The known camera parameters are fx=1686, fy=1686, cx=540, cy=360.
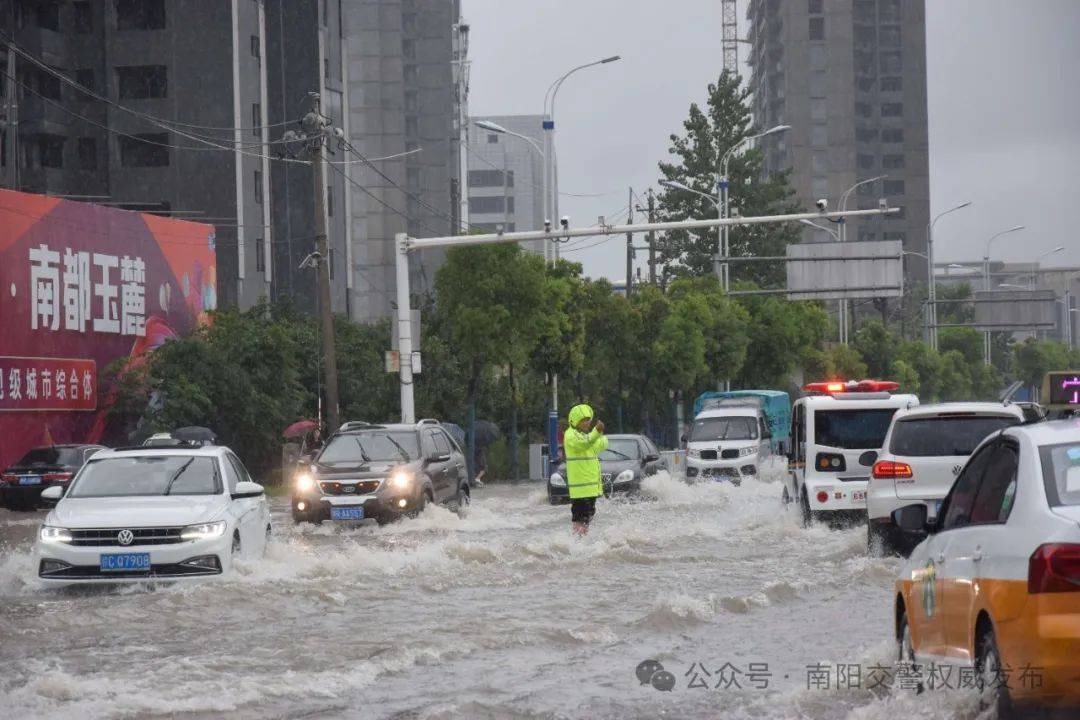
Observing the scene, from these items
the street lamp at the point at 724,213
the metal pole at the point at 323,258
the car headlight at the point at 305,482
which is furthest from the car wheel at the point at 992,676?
the street lamp at the point at 724,213

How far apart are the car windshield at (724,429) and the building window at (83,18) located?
1374 inches

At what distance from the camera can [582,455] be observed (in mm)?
20094

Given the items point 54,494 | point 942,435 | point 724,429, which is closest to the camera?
point 54,494

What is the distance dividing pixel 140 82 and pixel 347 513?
4554 centimetres

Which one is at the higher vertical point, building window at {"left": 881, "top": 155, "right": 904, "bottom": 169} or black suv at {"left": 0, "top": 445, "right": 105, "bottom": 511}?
building window at {"left": 881, "top": 155, "right": 904, "bottom": 169}

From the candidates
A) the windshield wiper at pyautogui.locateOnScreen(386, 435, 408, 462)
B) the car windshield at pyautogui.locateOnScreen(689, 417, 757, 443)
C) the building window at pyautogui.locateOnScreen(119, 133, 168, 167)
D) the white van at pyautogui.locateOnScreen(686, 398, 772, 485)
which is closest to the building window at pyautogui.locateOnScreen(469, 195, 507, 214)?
the building window at pyautogui.locateOnScreen(119, 133, 168, 167)

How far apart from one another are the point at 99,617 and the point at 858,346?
3243 inches

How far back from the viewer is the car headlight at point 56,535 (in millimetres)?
15273

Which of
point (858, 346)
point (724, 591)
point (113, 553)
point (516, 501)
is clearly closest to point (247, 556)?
point (113, 553)

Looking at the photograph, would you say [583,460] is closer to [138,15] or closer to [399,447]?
[399,447]

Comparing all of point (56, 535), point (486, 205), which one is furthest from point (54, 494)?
point (486, 205)

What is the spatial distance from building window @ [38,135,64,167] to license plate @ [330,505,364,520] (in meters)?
46.1

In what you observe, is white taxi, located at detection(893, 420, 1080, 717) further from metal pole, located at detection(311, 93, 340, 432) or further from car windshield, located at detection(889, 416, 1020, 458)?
metal pole, located at detection(311, 93, 340, 432)

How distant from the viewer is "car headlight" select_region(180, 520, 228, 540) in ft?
50.5
